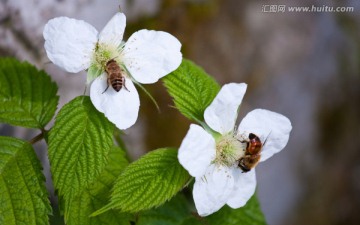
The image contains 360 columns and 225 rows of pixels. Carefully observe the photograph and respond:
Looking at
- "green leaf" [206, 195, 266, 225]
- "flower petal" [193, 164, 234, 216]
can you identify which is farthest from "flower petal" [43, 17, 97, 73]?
"green leaf" [206, 195, 266, 225]

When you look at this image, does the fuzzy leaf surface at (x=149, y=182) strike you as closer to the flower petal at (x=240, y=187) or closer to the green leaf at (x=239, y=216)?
the flower petal at (x=240, y=187)

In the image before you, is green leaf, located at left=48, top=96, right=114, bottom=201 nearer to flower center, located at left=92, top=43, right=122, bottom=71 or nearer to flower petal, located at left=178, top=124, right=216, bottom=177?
flower center, located at left=92, top=43, right=122, bottom=71

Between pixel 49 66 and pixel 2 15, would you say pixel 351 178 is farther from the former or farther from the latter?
pixel 2 15

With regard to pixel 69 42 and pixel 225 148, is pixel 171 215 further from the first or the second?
pixel 69 42

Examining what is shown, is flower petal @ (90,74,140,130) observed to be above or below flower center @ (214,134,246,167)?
above

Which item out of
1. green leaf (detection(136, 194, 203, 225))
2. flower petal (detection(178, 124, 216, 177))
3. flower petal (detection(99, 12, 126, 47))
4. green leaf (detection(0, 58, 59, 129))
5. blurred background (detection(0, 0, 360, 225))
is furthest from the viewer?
blurred background (detection(0, 0, 360, 225))

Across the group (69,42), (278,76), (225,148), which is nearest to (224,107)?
(225,148)

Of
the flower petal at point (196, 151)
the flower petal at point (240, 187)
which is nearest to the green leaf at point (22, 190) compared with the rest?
the flower petal at point (196, 151)
